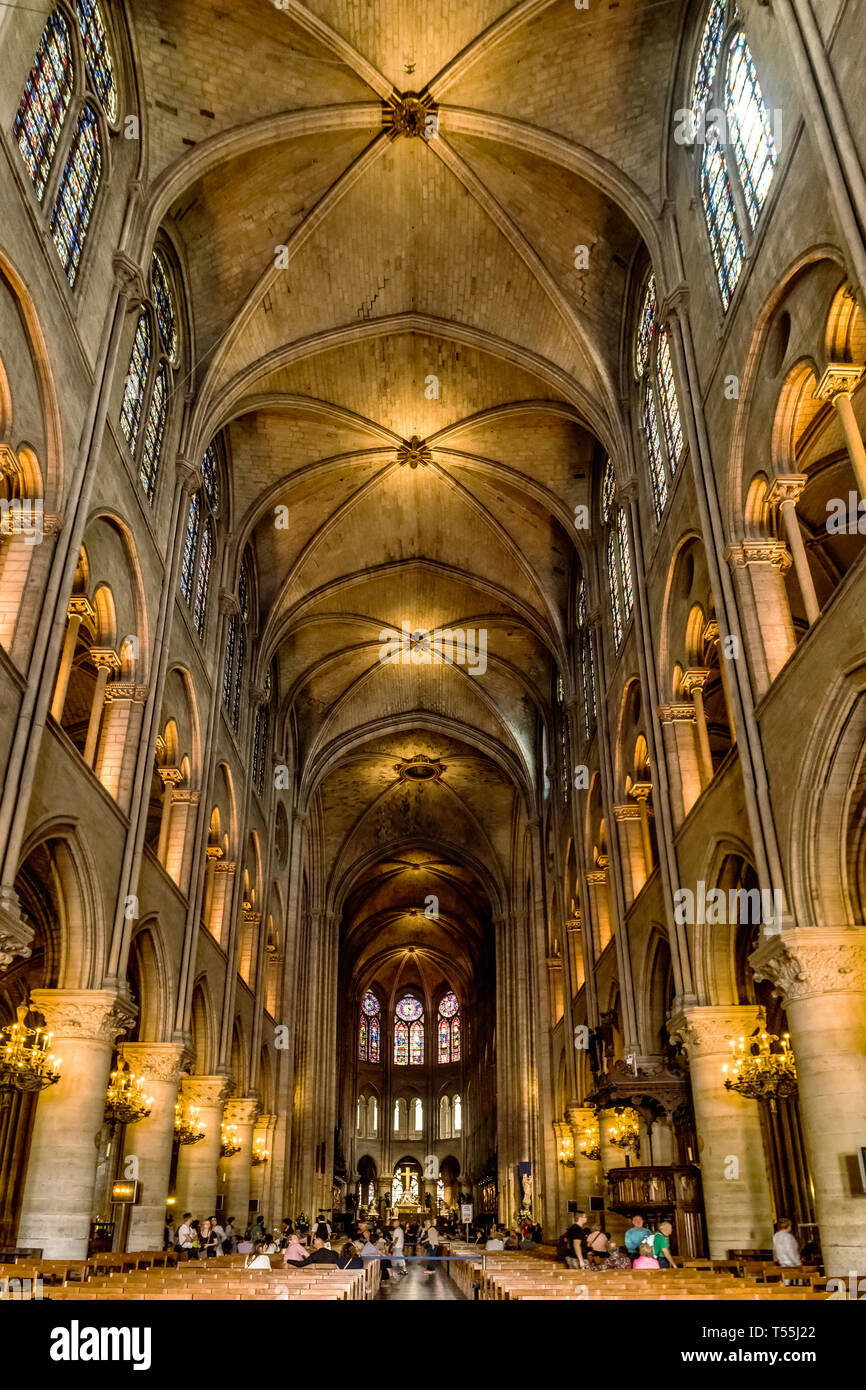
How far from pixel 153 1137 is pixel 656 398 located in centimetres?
1624

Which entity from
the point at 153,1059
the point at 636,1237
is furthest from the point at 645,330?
the point at 153,1059

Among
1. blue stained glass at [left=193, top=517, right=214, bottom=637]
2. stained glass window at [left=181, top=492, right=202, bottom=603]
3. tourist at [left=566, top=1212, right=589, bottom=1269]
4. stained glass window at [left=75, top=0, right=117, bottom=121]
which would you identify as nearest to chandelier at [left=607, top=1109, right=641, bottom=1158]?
tourist at [left=566, top=1212, right=589, bottom=1269]

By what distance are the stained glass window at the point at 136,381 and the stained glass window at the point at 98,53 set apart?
3.18 meters

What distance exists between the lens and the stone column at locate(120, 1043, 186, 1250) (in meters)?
17.6

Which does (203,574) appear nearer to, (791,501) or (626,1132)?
(791,501)

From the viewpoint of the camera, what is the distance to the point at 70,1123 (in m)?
14.0

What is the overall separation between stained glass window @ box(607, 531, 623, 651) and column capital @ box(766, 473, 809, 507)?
31.5ft

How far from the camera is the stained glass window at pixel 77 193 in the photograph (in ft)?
46.9

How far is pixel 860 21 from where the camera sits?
1016cm

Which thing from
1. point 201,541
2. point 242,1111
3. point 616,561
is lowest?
point 242,1111

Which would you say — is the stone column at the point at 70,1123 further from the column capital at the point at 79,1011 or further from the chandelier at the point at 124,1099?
the chandelier at the point at 124,1099

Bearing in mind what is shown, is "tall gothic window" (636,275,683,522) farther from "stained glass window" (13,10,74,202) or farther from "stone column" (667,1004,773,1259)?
"stained glass window" (13,10,74,202)
